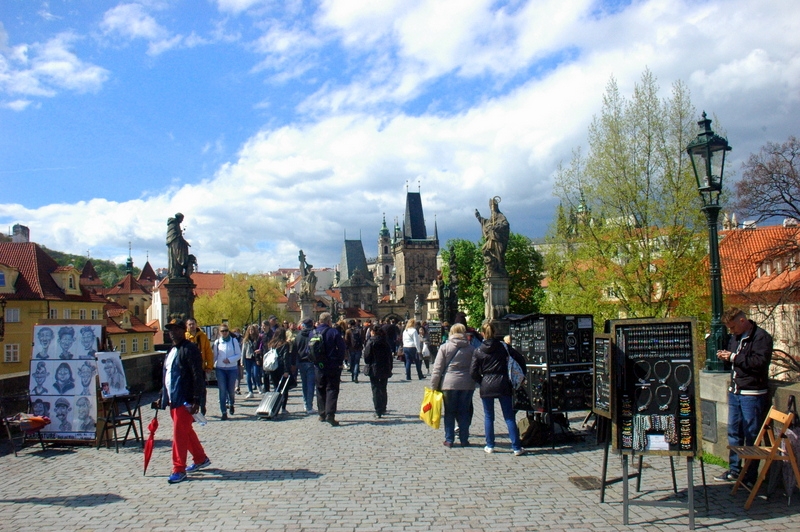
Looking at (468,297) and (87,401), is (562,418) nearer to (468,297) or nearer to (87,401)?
(87,401)

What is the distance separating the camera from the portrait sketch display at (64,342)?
31.4ft

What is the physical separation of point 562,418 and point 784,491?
11.8ft

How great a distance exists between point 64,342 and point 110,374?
2.68 feet

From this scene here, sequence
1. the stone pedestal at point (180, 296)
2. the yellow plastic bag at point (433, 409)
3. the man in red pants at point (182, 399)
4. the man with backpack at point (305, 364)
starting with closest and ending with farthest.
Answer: the man in red pants at point (182, 399) < the yellow plastic bag at point (433, 409) < the man with backpack at point (305, 364) < the stone pedestal at point (180, 296)

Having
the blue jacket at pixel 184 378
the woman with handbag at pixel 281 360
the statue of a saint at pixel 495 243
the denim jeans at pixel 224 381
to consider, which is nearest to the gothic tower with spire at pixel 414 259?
the statue of a saint at pixel 495 243

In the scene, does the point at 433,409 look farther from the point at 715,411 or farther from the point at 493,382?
the point at 715,411

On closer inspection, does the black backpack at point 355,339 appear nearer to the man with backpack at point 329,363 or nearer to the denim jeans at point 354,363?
the denim jeans at point 354,363

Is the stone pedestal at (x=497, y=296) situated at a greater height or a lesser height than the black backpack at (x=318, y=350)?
greater

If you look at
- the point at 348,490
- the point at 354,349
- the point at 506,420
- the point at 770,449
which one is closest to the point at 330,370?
the point at 506,420

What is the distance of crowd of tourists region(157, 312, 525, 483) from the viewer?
7.80 metres

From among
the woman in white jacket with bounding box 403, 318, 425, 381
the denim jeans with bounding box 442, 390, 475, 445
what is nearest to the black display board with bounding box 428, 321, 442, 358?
the woman in white jacket with bounding box 403, 318, 425, 381

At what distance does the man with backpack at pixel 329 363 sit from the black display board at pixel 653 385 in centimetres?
616

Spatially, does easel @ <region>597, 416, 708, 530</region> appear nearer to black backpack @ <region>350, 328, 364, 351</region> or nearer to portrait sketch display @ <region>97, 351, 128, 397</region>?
portrait sketch display @ <region>97, 351, 128, 397</region>

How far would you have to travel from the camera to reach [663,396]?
6055 mm
